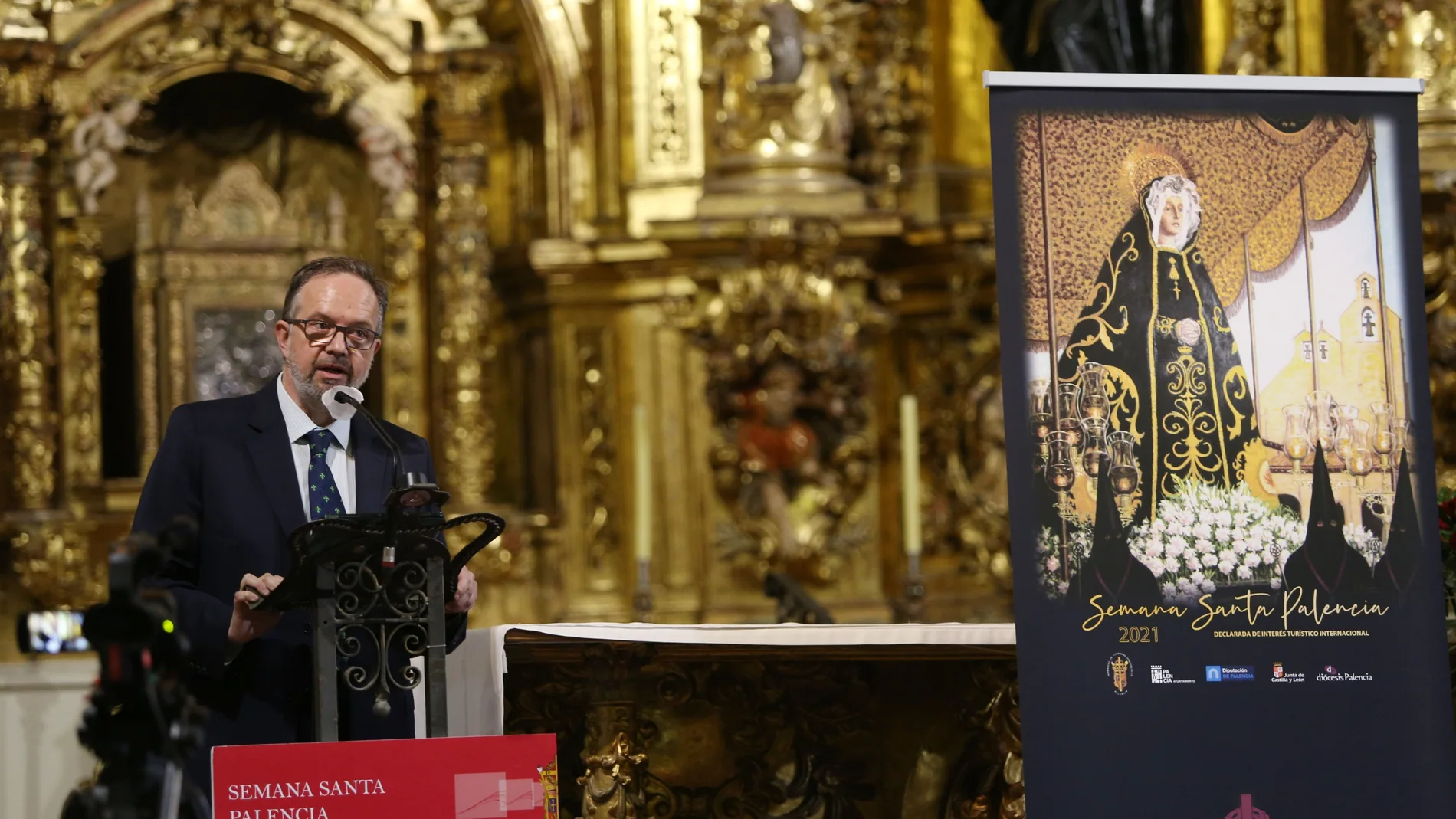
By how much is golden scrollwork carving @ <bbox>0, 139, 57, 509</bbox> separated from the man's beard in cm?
300

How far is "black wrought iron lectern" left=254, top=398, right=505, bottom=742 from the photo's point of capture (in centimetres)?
317

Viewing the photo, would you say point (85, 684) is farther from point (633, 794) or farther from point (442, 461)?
point (633, 794)

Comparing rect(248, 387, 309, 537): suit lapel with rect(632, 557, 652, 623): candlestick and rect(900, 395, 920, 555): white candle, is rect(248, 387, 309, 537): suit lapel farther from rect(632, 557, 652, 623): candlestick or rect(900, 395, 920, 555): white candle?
rect(900, 395, 920, 555): white candle

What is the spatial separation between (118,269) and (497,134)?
1371 mm

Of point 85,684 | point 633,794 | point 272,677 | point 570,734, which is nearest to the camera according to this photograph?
point 272,677

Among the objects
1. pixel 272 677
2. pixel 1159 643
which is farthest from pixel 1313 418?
pixel 272 677

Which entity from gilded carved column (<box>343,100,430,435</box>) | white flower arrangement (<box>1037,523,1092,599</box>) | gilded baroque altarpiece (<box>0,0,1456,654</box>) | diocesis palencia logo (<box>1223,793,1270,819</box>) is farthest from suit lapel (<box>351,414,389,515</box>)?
gilded carved column (<box>343,100,430,435</box>)

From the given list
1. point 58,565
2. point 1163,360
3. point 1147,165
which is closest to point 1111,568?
point 1163,360

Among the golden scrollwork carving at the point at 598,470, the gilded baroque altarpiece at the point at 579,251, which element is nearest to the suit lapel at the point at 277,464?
the gilded baroque altarpiece at the point at 579,251

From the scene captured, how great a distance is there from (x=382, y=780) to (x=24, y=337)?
12.0ft

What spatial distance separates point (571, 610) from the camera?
6.78m

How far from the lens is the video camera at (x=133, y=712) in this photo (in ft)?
8.77

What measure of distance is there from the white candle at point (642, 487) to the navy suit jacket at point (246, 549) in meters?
2.37

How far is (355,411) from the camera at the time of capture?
11.9 ft
